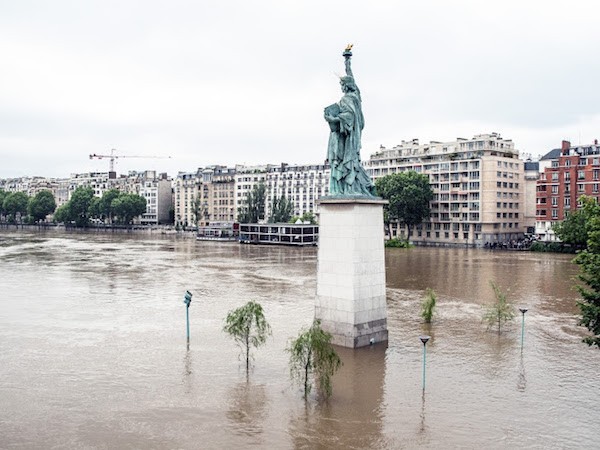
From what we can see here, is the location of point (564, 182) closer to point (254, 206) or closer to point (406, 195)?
point (406, 195)

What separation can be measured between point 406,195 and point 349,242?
95.1 metres

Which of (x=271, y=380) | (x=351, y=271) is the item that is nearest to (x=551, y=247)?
(x=351, y=271)

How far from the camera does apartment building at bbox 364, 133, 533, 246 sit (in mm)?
123438

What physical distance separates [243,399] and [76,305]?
26.5 metres

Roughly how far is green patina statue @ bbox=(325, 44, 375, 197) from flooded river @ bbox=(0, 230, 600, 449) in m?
8.54

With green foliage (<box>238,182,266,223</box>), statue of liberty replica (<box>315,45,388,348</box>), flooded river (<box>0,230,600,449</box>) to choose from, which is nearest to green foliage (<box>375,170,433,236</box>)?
green foliage (<box>238,182,266,223</box>)

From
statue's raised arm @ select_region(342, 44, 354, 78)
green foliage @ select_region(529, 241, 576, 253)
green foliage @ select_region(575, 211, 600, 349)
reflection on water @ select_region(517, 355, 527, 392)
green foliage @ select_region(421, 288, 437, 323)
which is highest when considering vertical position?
statue's raised arm @ select_region(342, 44, 354, 78)

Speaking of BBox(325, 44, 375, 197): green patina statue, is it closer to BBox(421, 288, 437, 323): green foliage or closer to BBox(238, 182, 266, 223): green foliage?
BBox(421, 288, 437, 323): green foliage

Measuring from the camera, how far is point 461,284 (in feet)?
202

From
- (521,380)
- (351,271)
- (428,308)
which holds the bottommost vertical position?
(521,380)

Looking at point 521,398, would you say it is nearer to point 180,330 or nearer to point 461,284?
point 180,330

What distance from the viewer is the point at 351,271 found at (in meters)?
30.9

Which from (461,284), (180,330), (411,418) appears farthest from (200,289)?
(411,418)

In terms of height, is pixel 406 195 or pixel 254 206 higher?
pixel 406 195
